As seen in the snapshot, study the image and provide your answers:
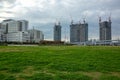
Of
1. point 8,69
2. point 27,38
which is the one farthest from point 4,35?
point 8,69

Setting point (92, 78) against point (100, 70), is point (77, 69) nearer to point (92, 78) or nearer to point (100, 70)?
point (100, 70)

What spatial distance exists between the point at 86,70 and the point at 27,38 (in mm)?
176772

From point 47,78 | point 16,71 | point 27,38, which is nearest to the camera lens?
point 47,78

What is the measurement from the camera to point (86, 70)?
46.9 ft

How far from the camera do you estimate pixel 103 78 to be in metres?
12.0

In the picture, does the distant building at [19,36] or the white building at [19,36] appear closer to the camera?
the distant building at [19,36]

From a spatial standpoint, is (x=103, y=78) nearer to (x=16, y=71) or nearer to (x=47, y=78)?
(x=47, y=78)

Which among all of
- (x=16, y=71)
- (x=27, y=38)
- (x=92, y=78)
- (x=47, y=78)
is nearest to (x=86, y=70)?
(x=92, y=78)

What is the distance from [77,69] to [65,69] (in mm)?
782

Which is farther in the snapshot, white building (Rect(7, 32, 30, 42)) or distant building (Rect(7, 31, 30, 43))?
white building (Rect(7, 32, 30, 42))

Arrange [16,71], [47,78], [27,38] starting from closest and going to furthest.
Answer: [47,78]
[16,71]
[27,38]

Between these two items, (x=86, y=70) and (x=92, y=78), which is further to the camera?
(x=86, y=70)

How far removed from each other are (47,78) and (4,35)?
189 metres

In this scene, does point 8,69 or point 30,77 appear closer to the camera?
point 30,77
